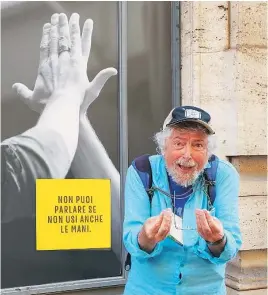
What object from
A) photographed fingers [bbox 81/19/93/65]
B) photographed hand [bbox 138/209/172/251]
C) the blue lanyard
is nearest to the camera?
photographed hand [bbox 138/209/172/251]

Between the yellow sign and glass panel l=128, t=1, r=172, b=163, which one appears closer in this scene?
the yellow sign

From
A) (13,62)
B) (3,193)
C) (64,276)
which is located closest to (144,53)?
(13,62)

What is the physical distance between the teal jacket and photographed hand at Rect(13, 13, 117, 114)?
6.88ft

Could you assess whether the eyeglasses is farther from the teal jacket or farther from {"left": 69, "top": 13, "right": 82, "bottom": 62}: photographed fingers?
{"left": 69, "top": 13, "right": 82, "bottom": 62}: photographed fingers

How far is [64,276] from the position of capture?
414 centimetres

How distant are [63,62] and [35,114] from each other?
544mm

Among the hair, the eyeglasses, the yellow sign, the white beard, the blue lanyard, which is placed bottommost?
the yellow sign

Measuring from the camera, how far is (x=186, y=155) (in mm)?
2107

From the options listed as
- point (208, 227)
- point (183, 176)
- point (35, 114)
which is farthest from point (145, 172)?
point (35, 114)

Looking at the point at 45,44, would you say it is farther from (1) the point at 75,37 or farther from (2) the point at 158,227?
(2) the point at 158,227

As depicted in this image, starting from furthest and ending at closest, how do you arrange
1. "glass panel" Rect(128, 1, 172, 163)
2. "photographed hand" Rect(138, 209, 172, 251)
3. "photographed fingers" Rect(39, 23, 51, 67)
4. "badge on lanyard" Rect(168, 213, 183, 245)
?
"glass panel" Rect(128, 1, 172, 163) → "photographed fingers" Rect(39, 23, 51, 67) → "badge on lanyard" Rect(168, 213, 183, 245) → "photographed hand" Rect(138, 209, 172, 251)

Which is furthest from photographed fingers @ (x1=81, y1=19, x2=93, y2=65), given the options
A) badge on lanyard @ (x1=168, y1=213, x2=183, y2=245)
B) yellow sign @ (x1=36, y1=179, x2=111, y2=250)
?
badge on lanyard @ (x1=168, y1=213, x2=183, y2=245)

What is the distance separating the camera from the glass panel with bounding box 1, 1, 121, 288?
3951mm

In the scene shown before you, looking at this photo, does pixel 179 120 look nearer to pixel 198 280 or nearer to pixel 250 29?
pixel 198 280
